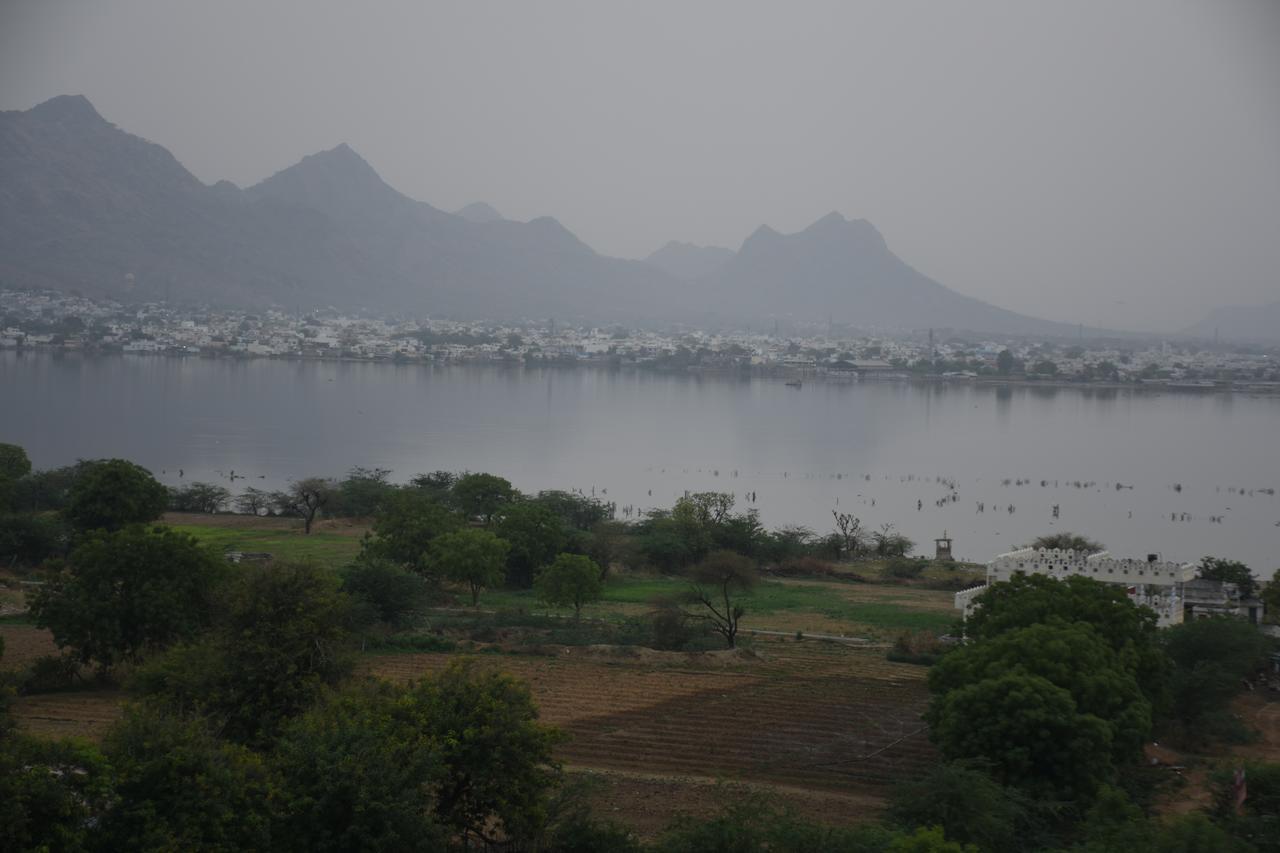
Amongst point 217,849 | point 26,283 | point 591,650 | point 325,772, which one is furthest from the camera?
point 26,283

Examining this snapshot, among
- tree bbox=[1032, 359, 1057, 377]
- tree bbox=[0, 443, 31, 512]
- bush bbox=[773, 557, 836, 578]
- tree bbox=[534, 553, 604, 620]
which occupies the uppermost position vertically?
tree bbox=[1032, 359, 1057, 377]

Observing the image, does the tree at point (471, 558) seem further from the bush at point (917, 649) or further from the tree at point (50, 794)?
the tree at point (50, 794)

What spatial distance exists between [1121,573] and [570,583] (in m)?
6.66

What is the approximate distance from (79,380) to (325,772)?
47.7 metres

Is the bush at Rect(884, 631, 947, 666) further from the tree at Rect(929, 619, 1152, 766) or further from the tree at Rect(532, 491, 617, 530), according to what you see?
the tree at Rect(532, 491, 617, 530)

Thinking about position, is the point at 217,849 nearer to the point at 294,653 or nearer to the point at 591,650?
the point at 294,653

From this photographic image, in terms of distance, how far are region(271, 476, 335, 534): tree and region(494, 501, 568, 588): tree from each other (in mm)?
5298

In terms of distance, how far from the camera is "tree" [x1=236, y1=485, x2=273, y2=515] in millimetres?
21750

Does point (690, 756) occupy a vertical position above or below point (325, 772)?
below

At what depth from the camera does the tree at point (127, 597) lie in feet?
32.2

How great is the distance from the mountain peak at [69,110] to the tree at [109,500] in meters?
131

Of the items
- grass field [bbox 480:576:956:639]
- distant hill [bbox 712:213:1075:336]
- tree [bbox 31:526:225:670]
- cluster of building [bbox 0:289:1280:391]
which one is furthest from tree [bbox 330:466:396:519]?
distant hill [bbox 712:213:1075:336]

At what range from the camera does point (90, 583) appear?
33.2 ft

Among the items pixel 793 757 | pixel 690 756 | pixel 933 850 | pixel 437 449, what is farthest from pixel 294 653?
pixel 437 449
